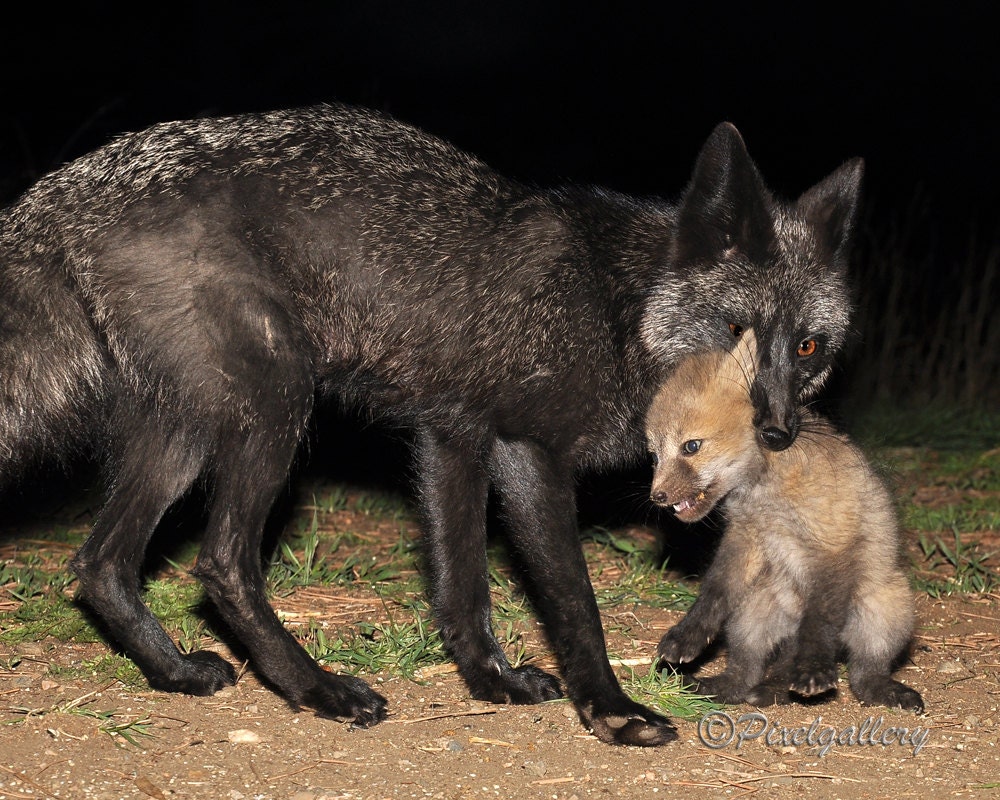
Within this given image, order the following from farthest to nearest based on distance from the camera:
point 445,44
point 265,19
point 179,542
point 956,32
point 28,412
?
point 956,32, point 445,44, point 265,19, point 179,542, point 28,412

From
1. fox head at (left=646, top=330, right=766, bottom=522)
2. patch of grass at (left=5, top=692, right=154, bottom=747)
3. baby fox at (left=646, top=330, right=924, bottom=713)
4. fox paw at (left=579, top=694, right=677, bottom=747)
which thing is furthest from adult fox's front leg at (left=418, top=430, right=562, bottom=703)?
patch of grass at (left=5, top=692, right=154, bottom=747)

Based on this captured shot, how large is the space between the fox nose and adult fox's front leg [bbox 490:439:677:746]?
764 mm

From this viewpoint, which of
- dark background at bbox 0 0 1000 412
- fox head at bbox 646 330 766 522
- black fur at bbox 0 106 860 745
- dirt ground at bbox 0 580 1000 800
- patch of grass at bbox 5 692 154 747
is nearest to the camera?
dirt ground at bbox 0 580 1000 800

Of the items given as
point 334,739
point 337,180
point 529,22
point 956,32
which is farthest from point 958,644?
point 956,32

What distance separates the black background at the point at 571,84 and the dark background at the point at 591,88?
0.14 ft

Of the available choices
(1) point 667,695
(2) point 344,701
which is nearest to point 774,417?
(1) point 667,695

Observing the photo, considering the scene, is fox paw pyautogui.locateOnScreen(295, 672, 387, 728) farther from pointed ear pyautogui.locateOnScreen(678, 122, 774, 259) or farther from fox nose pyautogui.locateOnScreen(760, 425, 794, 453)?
pointed ear pyautogui.locateOnScreen(678, 122, 774, 259)

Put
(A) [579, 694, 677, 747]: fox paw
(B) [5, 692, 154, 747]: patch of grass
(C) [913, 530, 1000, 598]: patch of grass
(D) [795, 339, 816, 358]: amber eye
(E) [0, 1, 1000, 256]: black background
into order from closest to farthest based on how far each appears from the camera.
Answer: (B) [5, 692, 154, 747]: patch of grass
(A) [579, 694, 677, 747]: fox paw
(D) [795, 339, 816, 358]: amber eye
(C) [913, 530, 1000, 598]: patch of grass
(E) [0, 1, 1000, 256]: black background

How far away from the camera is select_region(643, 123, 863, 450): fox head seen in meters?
4.82

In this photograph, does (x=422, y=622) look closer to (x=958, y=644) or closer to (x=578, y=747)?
(x=578, y=747)

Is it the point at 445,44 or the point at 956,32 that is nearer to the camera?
the point at 445,44

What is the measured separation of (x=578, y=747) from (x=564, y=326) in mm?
1625

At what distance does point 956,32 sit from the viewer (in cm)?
2616

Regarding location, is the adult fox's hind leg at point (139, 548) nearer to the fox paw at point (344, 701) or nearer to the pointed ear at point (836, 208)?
the fox paw at point (344, 701)
